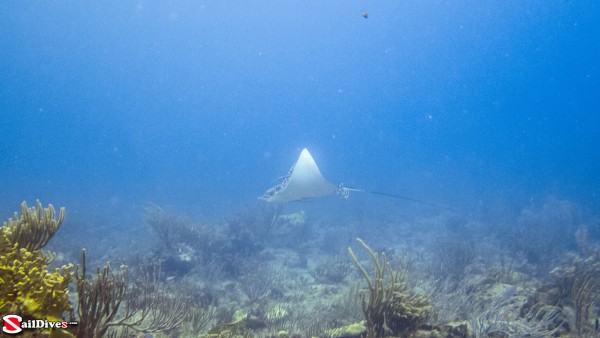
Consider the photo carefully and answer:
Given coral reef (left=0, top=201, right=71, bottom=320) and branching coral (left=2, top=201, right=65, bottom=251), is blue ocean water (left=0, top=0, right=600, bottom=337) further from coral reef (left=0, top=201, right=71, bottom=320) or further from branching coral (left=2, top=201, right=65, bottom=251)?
coral reef (left=0, top=201, right=71, bottom=320)

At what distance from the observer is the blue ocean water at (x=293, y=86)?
8312 cm

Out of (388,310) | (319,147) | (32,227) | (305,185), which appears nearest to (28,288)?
(32,227)

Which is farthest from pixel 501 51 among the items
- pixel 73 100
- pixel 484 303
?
pixel 73 100

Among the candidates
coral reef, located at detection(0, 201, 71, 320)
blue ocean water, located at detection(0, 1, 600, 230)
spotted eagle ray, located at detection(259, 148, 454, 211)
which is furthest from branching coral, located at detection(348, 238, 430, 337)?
blue ocean water, located at detection(0, 1, 600, 230)

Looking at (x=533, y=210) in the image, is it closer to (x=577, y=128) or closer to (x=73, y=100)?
(x=577, y=128)

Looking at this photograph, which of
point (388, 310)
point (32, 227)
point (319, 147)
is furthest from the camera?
point (319, 147)

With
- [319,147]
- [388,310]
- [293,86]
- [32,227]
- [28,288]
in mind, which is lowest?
[388,310]

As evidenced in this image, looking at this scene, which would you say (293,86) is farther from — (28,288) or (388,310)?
(28,288)

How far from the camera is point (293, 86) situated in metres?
161

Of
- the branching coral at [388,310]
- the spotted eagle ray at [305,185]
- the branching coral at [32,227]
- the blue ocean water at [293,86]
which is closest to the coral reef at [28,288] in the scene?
the branching coral at [32,227]

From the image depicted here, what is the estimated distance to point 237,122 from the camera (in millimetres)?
184750

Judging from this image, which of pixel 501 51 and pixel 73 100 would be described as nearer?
pixel 501 51

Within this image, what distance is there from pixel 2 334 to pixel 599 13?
366 ft

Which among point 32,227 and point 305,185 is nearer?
point 32,227
